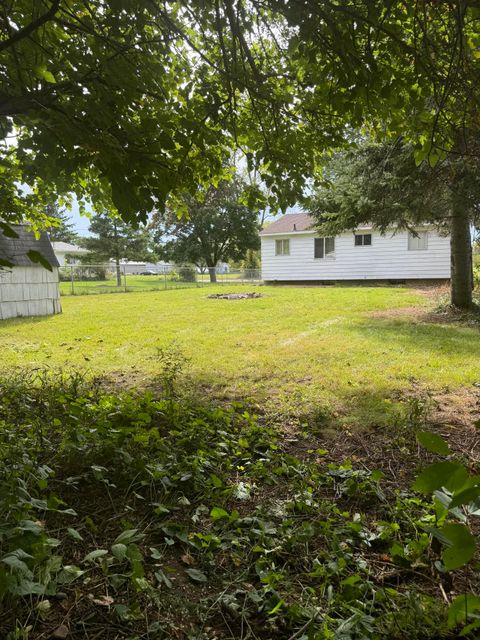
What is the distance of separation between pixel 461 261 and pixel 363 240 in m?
11.9

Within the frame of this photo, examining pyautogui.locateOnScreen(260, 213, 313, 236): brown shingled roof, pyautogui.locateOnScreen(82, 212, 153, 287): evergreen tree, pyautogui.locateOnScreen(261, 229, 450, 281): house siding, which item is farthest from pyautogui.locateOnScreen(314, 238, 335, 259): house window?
pyautogui.locateOnScreen(82, 212, 153, 287): evergreen tree

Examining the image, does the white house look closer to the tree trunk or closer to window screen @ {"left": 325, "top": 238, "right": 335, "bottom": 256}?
window screen @ {"left": 325, "top": 238, "right": 335, "bottom": 256}

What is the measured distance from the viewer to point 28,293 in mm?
12133

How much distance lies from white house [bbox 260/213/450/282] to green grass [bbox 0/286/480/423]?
957cm

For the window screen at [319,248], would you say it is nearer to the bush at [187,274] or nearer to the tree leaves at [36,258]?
the bush at [187,274]

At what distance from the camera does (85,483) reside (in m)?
2.53

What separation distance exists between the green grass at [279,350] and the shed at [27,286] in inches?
44.1

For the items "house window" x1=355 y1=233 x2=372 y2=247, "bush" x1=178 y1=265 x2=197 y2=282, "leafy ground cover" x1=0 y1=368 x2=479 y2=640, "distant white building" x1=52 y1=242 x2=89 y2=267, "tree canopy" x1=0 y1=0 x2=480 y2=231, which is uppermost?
"distant white building" x1=52 y1=242 x2=89 y2=267

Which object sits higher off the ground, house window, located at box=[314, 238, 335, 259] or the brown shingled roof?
the brown shingled roof

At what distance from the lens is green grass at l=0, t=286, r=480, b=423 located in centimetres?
500

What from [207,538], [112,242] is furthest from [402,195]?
[112,242]

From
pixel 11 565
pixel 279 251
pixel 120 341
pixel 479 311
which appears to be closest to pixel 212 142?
pixel 11 565

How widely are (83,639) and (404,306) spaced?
479 inches

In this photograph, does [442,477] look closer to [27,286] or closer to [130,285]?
[27,286]
